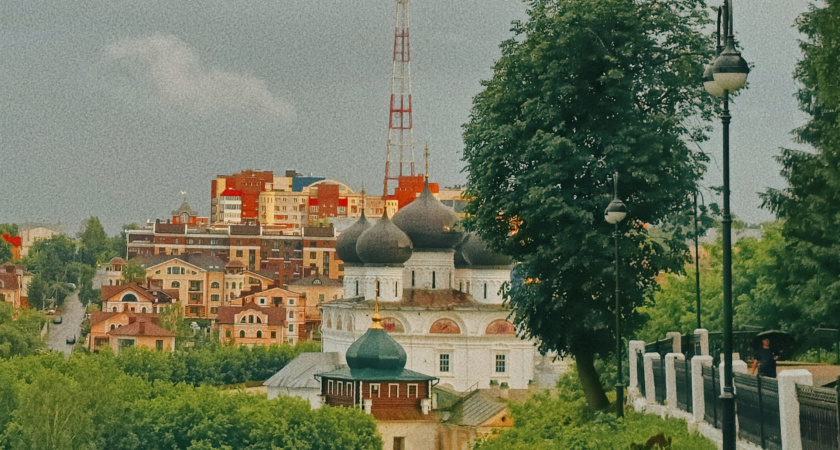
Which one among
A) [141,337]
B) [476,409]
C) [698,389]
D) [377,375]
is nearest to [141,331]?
[141,337]

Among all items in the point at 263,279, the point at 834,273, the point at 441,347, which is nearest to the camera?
the point at 834,273

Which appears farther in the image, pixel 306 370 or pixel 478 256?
pixel 478 256

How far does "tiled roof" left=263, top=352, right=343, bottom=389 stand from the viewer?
80.4 meters

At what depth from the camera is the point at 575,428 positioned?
94.1 feet

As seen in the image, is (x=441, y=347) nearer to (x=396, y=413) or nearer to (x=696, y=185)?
(x=396, y=413)

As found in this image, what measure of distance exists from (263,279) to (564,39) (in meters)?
131

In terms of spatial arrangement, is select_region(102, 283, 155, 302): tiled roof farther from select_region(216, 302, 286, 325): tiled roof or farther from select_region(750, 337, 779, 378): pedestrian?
select_region(750, 337, 779, 378): pedestrian

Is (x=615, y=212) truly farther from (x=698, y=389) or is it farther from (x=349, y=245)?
(x=349, y=245)

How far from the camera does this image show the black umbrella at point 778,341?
76.4 ft

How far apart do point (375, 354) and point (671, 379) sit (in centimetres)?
4618

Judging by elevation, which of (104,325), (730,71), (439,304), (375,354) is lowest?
(375,354)

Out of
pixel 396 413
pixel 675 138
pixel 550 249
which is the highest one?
pixel 675 138

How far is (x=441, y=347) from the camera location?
82.1 meters

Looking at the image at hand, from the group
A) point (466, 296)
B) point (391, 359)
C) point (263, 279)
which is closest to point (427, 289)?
point (466, 296)
